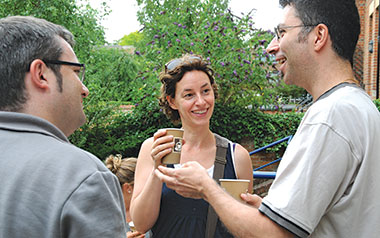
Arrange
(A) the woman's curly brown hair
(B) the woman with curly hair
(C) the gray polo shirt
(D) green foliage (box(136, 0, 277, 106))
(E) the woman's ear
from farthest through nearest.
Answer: (D) green foliage (box(136, 0, 277, 106)) < (E) the woman's ear < (A) the woman's curly brown hair < (B) the woman with curly hair < (C) the gray polo shirt

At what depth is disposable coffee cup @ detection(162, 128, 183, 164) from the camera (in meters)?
2.25

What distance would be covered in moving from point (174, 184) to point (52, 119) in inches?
32.0

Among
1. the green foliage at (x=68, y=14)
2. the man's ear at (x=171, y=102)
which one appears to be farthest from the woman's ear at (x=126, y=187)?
the green foliage at (x=68, y=14)

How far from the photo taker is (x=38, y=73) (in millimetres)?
1367

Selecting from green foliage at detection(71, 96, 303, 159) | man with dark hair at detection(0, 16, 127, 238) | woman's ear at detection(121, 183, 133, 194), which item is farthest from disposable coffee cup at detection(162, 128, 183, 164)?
green foliage at detection(71, 96, 303, 159)

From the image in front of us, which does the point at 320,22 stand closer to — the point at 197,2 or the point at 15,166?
the point at 15,166

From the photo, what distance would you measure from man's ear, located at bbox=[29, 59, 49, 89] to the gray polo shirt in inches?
8.9

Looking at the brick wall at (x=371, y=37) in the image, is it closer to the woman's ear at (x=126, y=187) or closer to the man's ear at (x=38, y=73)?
the woman's ear at (x=126, y=187)

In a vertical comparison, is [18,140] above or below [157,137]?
above

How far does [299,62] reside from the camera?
170cm

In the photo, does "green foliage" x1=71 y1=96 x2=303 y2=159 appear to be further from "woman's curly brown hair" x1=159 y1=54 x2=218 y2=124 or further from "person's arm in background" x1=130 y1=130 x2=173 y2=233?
"person's arm in background" x1=130 y1=130 x2=173 y2=233

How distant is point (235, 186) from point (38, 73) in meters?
1.11

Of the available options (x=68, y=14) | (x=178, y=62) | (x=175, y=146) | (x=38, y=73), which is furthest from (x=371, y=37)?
(x=38, y=73)

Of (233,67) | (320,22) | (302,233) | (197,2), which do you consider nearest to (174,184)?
(302,233)
